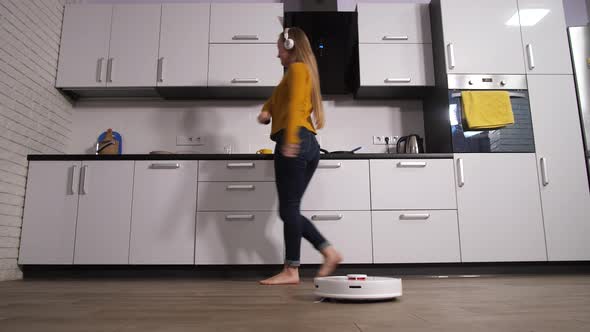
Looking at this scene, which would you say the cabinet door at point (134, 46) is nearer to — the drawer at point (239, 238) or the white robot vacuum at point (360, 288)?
the drawer at point (239, 238)

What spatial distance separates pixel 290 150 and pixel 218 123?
57.3 inches

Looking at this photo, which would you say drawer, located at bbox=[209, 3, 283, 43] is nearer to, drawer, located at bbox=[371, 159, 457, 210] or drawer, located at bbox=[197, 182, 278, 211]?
drawer, located at bbox=[197, 182, 278, 211]

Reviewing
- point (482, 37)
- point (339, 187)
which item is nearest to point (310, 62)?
point (339, 187)

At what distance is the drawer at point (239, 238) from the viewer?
2703 mm

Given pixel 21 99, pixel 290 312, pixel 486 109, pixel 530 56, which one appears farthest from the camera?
pixel 530 56

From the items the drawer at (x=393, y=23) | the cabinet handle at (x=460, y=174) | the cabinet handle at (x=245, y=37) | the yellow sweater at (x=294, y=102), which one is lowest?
the cabinet handle at (x=460, y=174)

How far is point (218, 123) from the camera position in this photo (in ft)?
11.3

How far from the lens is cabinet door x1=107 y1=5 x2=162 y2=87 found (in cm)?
317

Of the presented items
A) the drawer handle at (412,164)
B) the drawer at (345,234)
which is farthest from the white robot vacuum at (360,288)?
the drawer handle at (412,164)

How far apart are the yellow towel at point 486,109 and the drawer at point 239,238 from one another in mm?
Answer: 1515

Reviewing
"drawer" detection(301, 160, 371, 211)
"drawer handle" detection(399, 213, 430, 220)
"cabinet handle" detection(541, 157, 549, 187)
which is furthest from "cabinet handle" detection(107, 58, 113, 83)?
"cabinet handle" detection(541, 157, 549, 187)

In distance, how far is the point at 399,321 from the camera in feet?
3.31

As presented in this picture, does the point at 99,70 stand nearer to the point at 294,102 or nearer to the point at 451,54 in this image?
the point at 294,102

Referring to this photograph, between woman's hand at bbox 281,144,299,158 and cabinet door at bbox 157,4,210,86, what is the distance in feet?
4.36
